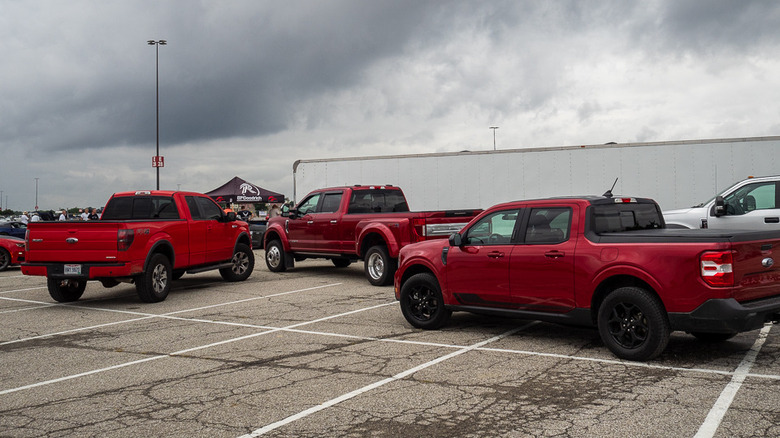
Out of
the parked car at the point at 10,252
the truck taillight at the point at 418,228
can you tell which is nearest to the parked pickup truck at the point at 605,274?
the truck taillight at the point at 418,228

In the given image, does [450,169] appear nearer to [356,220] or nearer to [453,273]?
[356,220]

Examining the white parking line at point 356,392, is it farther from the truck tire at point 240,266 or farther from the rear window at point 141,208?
the truck tire at point 240,266

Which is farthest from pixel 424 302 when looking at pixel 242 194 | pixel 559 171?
pixel 242 194

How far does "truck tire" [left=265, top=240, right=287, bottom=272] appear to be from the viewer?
16391 millimetres

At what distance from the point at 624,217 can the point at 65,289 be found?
9.68 metres

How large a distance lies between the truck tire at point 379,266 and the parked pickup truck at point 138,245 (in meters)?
2.96

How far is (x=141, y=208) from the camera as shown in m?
13.0

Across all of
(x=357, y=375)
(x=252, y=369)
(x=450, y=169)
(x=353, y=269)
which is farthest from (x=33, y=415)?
(x=450, y=169)

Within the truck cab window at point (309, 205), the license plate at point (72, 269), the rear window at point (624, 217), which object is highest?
the truck cab window at point (309, 205)

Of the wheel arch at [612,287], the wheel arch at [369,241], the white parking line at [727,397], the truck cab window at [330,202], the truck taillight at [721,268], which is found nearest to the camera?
the white parking line at [727,397]

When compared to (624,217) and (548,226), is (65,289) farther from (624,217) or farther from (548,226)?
(624,217)

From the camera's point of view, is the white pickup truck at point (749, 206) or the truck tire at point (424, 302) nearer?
the truck tire at point (424, 302)

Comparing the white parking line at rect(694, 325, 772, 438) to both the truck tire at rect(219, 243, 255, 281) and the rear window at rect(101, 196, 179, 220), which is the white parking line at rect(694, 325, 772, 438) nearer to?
the rear window at rect(101, 196, 179, 220)

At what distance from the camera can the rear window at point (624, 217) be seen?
7.00 m
